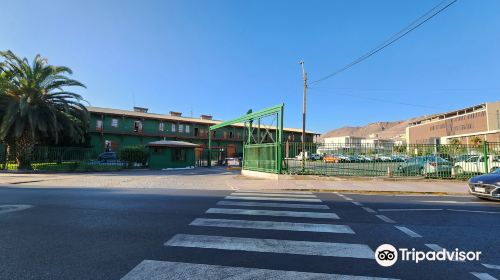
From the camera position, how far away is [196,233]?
18.1 ft

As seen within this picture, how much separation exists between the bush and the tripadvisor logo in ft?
79.8

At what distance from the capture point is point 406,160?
17188 mm

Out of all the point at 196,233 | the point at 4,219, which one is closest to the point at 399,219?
the point at 196,233

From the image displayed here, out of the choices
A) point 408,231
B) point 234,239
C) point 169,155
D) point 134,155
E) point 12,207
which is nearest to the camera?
point 234,239

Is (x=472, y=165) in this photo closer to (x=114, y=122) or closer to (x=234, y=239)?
(x=234, y=239)

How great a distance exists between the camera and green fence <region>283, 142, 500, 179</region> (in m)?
16.8

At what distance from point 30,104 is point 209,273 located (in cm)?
2397

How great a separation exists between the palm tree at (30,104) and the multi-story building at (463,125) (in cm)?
6363

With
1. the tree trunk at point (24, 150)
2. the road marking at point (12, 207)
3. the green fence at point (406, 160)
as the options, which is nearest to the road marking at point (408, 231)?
the road marking at point (12, 207)

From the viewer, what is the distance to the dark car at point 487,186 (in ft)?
31.7

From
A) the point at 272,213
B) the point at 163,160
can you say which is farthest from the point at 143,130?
the point at 272,213

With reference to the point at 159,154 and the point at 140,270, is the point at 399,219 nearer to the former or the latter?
the point at 140,270

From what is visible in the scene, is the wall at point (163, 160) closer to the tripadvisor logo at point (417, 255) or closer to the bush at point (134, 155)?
the bush at point (134, 155)

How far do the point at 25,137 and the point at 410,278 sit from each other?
26.4 m
